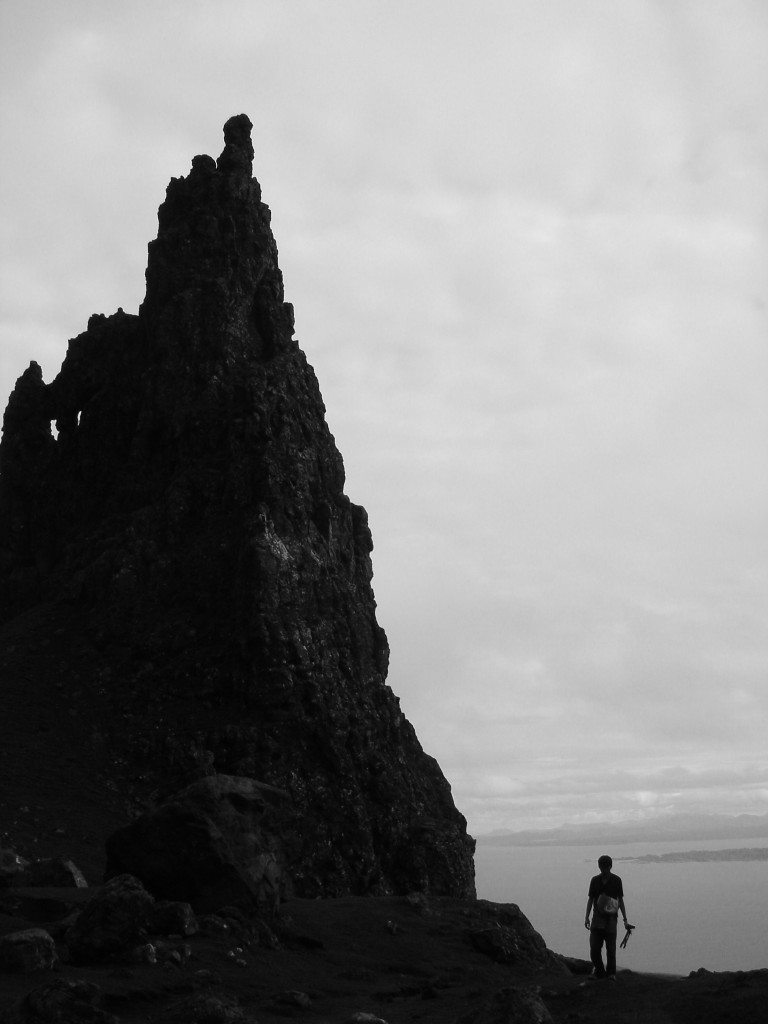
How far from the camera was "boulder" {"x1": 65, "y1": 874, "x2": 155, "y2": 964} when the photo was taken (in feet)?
89.6

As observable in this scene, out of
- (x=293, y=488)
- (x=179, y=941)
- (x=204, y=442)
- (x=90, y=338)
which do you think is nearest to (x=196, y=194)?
(x=90, y=338)

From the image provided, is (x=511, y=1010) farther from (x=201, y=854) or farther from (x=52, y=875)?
(x=52, y=875)

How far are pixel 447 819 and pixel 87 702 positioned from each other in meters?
23.7

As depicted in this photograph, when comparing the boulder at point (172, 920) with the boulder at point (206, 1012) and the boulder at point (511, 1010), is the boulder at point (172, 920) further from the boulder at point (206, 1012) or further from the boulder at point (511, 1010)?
the boulder at point (511, 1010)

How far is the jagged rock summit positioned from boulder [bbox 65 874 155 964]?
86.7 feet

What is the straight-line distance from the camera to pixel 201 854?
109 feet

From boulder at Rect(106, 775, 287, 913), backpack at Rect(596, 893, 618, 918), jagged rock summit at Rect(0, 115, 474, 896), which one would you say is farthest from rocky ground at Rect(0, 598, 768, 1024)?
jagged rock summit at Rect(0, 115, 474, 896)

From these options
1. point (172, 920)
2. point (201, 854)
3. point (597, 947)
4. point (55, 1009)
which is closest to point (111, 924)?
point (172, 920)

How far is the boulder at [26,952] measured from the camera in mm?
25562

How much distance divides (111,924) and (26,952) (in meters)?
2.53

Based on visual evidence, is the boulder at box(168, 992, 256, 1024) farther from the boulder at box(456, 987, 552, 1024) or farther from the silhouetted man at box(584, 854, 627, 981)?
the silhouetted man at box(584, 854, 627, 981)

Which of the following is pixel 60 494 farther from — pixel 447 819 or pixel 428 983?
pixel 428 983

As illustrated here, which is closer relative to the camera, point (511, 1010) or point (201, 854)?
point (511, 1010)

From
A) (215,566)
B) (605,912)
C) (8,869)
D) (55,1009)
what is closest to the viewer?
(55,1009)
